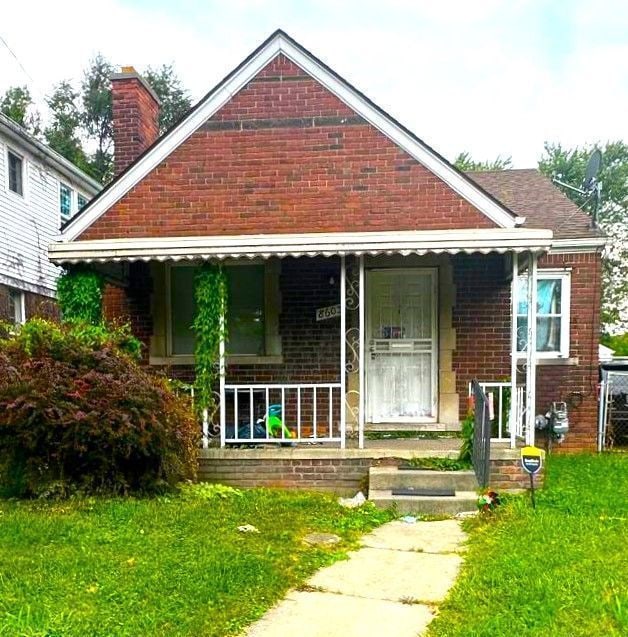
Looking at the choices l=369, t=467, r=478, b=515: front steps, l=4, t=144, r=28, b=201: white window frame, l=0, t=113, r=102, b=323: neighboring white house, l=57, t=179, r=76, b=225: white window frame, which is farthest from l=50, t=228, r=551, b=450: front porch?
l=57, t=179, r=76, b=225: white window frame

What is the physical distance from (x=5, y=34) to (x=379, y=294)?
24.1 feet

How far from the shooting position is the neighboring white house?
544 inches

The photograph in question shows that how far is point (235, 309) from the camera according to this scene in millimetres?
8789

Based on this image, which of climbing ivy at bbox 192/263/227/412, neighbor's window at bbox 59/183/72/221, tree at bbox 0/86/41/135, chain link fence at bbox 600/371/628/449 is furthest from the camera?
tree at bbox 0/86/41/135

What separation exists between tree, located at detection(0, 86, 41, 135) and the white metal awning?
1051 inches

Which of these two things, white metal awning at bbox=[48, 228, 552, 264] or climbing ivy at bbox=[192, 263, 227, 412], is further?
climbing ivy at bbox=[192, 263, 227, 412]

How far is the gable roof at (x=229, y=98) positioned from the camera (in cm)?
812

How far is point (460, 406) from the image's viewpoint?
28.2 feet

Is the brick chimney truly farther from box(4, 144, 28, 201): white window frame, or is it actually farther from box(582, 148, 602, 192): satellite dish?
box(582, 148, 602, 192): satellite dish

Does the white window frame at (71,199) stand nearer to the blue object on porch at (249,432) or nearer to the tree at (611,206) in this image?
the blue object on porch at (249,432)

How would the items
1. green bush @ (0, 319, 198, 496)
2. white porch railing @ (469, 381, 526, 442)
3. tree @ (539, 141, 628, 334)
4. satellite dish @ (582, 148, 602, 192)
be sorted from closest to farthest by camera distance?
green bush @ (0, 319, 198, 496) → white porch railing @ (469, 381, 526, 442) → satellite dish @ (582, 148, 602, 192) → tree @ (539, 141, 628, 334)

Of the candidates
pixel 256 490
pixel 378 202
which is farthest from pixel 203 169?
pixel 256 490

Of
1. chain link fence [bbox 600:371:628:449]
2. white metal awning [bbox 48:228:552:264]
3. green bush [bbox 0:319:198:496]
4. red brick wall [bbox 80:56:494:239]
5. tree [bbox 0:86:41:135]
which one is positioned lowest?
chain link fence [bbox 600:371:628:449]

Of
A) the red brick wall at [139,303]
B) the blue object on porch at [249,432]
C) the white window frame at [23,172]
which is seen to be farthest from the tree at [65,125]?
the blue object on porch at [249,432]
